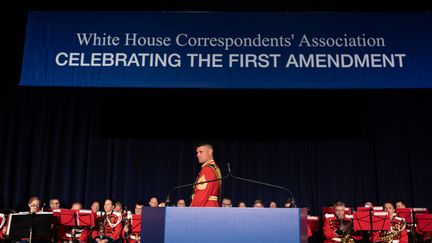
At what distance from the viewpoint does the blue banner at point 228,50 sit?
8.05m

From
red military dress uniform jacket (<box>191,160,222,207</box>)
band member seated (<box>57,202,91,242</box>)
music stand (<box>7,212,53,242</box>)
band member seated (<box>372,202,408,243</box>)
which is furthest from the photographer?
band member seated (<box>57,202,91,242</box>)

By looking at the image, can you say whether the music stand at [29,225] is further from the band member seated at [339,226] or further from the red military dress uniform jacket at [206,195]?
the band member seated at [339,226]

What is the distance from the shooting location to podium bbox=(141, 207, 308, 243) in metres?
3.81

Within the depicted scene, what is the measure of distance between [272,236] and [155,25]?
556 cm

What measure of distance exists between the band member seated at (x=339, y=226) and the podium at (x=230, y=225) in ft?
19.0

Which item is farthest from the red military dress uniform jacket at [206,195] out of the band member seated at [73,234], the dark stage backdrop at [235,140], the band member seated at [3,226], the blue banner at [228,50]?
the dark stage backdrop at [235,140]

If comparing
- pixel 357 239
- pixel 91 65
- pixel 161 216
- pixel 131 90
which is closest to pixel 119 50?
pixel 91 65

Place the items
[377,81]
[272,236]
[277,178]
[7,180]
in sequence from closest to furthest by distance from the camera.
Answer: [272,236] < [377,81] < [7,180] < [277,178]

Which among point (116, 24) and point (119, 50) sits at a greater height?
point (116, 24)

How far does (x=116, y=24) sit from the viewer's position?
8.46 m

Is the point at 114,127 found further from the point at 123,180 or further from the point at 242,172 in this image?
the point at 242,172

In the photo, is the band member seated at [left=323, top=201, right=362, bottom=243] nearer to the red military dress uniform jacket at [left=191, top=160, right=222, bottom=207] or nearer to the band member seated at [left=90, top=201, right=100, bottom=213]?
the red military dress uniform jacket at [left=191, top=160, right=222, bottom=207]

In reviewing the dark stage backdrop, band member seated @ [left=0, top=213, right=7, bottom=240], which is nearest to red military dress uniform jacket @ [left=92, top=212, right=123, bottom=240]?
band member seated @ [left=0, top=213, right=7, bottom=240]

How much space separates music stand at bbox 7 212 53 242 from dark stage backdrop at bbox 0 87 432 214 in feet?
11.2
